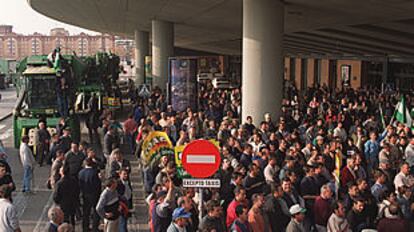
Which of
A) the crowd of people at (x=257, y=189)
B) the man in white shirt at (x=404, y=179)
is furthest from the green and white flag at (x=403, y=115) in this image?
the man in white shirt at (x=404, y=179)

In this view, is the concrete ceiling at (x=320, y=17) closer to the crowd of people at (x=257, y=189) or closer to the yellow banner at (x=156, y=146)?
the crowd of people at (x=257, y=189)

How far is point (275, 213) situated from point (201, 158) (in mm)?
1353

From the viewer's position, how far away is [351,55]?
43625 millimetres

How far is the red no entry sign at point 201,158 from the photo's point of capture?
28.4ft

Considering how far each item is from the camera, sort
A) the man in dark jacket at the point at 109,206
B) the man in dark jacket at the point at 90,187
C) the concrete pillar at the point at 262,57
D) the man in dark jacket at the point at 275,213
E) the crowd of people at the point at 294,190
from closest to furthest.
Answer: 1. the crowd of people at the point at 294,190
2. the man in dark jacket at the point at 275,213
3. the man in dark jacket at the point at 109,206
4. the man in dark jacket at the point at 90,187
5. the concrete pillar at the point at 262,57

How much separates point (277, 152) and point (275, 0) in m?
8.71

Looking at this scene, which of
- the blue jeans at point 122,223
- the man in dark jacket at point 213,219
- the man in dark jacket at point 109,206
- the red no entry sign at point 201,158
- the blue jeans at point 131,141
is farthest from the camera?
the blue jeans at point 131,141

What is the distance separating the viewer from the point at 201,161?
870 centimetres

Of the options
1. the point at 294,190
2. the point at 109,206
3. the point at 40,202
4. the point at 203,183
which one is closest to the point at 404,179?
the point at 294,190

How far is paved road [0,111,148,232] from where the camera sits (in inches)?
491

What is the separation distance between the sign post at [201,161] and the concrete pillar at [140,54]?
4293cm

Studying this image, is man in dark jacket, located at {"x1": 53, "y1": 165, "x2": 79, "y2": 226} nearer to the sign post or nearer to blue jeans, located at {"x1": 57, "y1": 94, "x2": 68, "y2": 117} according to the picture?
the sign post

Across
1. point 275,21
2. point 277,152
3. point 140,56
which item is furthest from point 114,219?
point 140,56

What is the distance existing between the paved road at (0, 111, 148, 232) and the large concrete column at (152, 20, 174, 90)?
19.6 m
